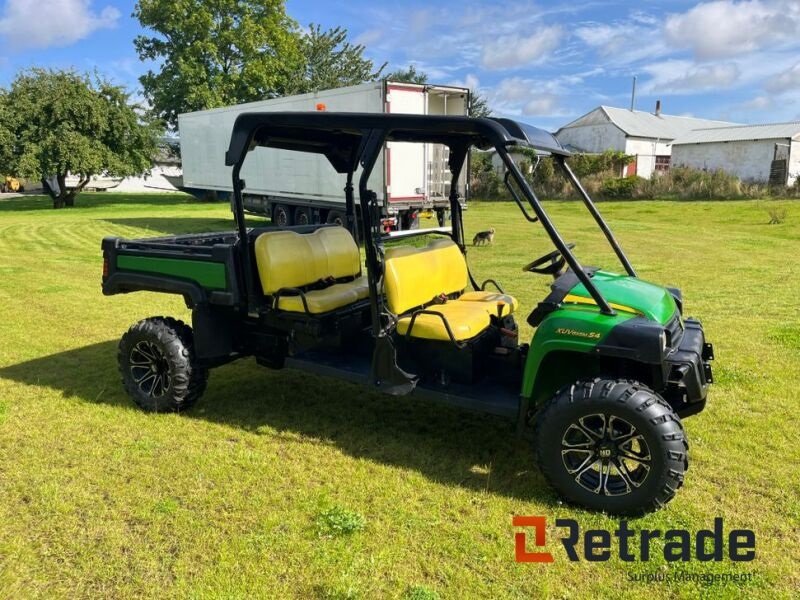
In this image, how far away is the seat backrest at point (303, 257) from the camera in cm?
445

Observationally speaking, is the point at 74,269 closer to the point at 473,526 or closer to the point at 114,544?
the point at 114,544

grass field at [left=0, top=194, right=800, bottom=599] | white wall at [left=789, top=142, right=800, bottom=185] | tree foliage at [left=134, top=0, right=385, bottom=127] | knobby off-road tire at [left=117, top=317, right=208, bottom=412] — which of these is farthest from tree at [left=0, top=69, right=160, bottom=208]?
white wall at [left=789, top=142, right=800, bottom=185]

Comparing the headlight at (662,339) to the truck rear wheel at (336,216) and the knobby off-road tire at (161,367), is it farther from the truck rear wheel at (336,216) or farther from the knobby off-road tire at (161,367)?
the truck rear wheel at (336,216)

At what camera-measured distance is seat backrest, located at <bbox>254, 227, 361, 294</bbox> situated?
4.45 metres

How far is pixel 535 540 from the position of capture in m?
3.08

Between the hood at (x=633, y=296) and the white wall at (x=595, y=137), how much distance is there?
Result: 128 feet

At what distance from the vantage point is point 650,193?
28000 millimetres

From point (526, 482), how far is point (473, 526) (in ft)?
1.90

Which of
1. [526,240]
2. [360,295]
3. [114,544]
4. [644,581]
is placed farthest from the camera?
[526,240]

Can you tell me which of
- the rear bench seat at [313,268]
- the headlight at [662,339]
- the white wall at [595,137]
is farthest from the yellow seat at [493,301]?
the white wall at [595,137]

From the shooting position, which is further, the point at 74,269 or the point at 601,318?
the point at 74,269

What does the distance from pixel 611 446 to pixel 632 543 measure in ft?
1.54

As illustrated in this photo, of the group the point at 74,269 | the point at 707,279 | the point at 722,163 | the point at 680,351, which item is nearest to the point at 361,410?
the point at 680,351

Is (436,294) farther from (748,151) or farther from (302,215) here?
(748,151)
